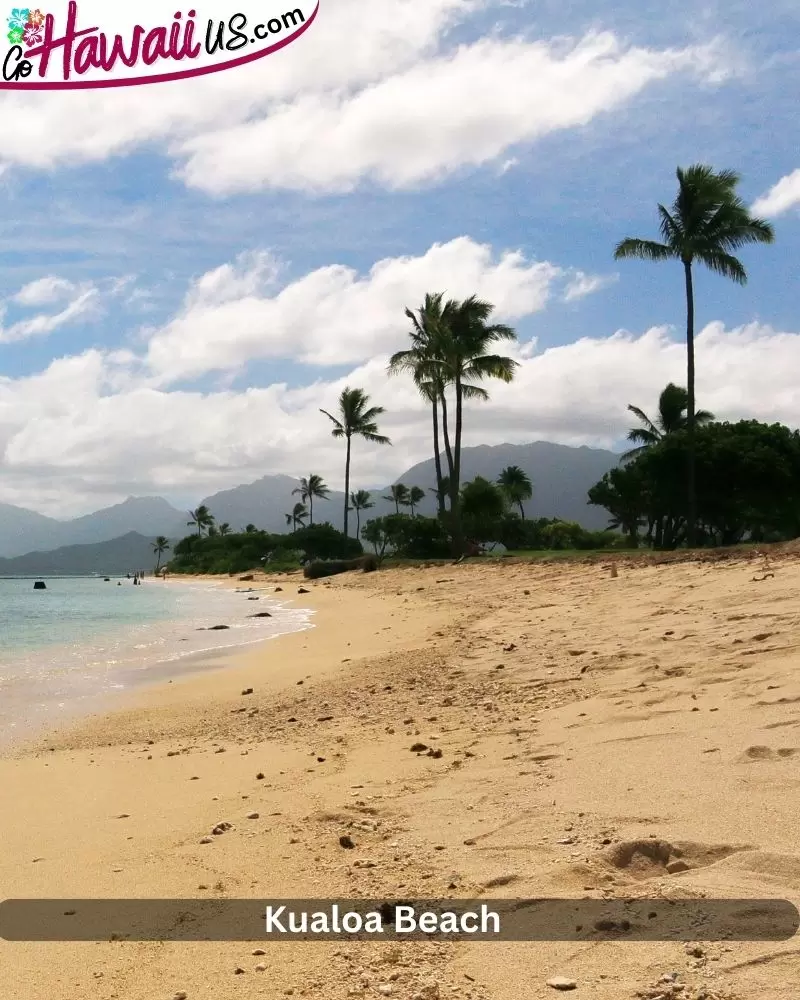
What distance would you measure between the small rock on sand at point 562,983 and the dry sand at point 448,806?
39 mm

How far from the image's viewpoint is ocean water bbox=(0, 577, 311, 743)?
9352 mm

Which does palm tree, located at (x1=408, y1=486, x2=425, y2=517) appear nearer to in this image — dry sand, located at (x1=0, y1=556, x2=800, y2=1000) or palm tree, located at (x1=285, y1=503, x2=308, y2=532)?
palm tree, located at (x1=285, y1=503, x2=308, y2=532)

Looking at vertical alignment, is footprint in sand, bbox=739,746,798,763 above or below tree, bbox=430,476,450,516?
below

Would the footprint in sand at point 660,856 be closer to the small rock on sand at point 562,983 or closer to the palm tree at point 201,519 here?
the small rock on sand at point 562,983

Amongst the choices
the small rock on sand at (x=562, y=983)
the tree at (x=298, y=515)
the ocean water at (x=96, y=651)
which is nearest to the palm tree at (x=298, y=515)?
the tree at (x=298, y=515)

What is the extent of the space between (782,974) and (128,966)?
6.66 ft

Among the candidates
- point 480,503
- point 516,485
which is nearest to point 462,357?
point 480,503

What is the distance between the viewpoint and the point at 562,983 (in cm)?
238

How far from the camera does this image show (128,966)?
9.03 ft

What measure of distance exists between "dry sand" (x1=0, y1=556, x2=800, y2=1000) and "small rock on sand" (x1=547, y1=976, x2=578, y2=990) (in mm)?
39

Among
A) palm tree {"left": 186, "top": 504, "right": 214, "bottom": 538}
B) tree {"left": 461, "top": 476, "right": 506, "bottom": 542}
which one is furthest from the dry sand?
palm tree {"left": 186, "top": 504, "right": 214, "bottom": 538}

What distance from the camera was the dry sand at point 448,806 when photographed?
2.58 m

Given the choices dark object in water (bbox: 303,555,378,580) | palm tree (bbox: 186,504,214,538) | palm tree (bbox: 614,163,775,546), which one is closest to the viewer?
palm tree (bbox: 614,163,775,546)

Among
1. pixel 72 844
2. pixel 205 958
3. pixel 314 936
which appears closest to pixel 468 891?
pixel 314 936
